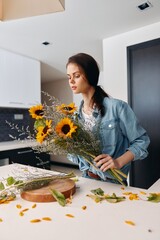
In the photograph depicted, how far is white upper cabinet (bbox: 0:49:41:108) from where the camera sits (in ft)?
9.05

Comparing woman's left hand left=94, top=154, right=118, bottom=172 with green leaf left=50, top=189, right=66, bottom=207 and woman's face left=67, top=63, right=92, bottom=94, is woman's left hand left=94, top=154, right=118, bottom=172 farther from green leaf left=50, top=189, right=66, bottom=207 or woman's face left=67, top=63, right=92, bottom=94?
woman's face left=67, top=63, right=92, bottom=94

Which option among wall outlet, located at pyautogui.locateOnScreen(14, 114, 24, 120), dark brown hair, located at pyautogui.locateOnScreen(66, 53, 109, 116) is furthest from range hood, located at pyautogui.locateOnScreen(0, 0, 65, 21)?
wall outlet, located at pyautogui.locateOnScreen(14, 114, 24, 120)

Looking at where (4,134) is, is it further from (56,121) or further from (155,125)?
(56,121)

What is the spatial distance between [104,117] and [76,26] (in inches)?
56.3

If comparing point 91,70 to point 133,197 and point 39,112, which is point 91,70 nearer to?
point 39,112

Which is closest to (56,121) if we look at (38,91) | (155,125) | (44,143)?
(44,143)

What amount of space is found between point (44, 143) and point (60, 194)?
0.19 m

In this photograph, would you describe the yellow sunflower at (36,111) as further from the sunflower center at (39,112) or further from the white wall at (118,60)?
the white wall at (118,60)

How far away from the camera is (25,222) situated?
566 millimetres

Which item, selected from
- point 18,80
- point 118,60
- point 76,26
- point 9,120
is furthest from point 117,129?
point 9,120

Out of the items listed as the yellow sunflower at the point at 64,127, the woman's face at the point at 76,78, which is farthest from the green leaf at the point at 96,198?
the woman's face at the point at 76,78

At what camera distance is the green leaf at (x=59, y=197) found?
0.67 metres

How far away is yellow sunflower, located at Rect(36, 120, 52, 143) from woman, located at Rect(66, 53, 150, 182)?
0.25 m

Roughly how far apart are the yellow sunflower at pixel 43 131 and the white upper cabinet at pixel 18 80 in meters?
2.13
